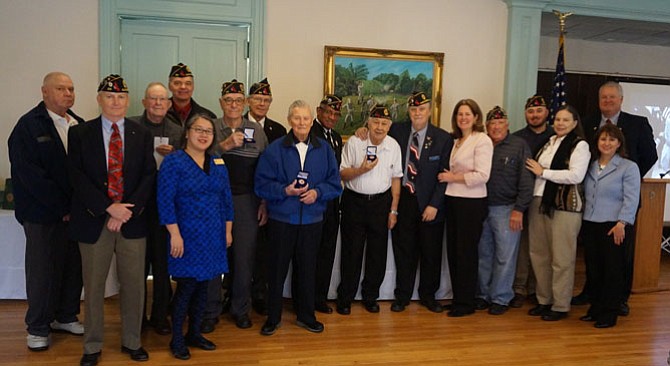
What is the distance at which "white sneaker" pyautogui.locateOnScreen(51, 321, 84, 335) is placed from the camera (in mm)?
3496

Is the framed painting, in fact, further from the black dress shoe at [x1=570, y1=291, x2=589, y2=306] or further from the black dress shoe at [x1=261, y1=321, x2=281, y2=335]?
the black dress shoe at [x1=261, y1=321, x2=281, y2=335]

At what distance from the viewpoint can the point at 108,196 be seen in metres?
2.89

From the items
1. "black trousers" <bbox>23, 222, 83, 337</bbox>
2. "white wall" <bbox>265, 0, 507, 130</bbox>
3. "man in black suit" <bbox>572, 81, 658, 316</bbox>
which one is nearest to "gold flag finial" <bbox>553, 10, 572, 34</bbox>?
"white wall" <bbox>265, 0, 507, 130</bbox>

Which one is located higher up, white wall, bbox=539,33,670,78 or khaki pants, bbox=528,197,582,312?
white wall, bbox=539,33,670,78

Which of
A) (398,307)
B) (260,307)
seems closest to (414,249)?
(398,307)

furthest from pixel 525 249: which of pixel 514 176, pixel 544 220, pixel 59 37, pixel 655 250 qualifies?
pixel 59 37

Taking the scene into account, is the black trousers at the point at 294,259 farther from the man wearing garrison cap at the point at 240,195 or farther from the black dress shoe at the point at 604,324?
the black dress shoe at the point at 604,324

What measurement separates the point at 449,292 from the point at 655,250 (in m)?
2.05

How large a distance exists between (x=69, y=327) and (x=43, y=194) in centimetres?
96

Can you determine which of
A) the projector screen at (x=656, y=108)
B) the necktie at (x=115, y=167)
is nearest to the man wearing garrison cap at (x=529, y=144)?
→ the necktie at (x=115, y=167)

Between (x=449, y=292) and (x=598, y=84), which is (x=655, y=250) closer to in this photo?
(x=449, y=292)

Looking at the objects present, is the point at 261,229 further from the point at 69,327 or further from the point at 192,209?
the point at 69,327

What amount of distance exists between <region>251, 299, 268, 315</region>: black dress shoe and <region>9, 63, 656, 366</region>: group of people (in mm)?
17

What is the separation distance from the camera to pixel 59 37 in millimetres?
4789
